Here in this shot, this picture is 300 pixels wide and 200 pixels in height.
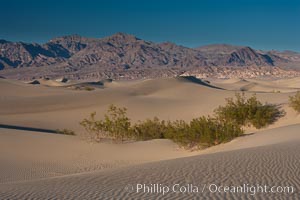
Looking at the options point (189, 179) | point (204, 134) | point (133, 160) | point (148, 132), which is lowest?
point (133, 160)

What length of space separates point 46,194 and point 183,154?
11.7 meters

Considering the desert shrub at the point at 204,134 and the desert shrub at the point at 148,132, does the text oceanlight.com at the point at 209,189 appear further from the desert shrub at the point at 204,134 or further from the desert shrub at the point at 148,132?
the desert shrub at the point at 148,132

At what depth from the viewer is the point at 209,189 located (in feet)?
28.4

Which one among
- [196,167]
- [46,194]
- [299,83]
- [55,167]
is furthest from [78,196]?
[299,83]

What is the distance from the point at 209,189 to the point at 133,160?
1073 centimetres

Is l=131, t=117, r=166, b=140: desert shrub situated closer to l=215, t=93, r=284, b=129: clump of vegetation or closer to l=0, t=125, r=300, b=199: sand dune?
l=215, t=93, r=284, b=129: clump of vegetation


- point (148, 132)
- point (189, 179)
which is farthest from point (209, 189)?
point (148, 132)

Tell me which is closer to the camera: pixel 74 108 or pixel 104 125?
pixel 104 125

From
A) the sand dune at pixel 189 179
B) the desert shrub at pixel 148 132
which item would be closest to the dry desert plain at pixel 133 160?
the sand dune at pixel 189 179

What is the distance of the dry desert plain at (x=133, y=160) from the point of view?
8.99 meters

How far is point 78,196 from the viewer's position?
8445 mm

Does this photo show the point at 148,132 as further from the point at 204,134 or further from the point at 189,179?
the point at 189,179

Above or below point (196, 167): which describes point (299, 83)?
above

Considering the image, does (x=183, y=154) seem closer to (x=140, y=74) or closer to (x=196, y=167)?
(x=196, y=167)
